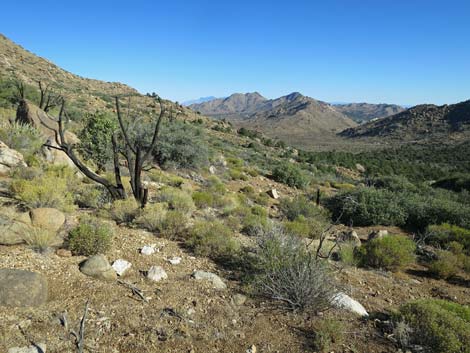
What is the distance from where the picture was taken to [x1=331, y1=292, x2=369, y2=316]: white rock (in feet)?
14.7

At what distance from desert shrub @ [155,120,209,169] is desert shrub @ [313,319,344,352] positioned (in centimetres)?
1167

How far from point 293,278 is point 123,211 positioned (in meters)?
4.00

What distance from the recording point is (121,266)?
4828 millimetres

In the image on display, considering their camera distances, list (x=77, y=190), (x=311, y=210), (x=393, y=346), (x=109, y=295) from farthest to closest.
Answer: (x=311, y=210) → (x=77, y=190) → (x=109, y=295) → (x=393, y=346)

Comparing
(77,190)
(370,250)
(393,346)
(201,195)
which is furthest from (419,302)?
(77,190)

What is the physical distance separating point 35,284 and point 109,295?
2.86ft

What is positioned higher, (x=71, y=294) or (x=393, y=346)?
(x=71, y=294)

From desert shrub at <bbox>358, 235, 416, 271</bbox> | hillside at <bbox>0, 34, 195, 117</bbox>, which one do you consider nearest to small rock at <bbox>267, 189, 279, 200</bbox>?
desert shrub at <bbox>358, 235, 416, 271</bbox>

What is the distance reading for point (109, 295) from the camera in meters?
4.14

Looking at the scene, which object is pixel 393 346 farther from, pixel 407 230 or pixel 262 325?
pixel 407 230

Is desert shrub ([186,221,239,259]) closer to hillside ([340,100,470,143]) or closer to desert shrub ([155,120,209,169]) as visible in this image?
desert shrub ([155,120,209,169])

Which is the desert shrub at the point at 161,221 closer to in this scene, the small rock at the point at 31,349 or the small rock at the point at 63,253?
the small rock at the point at 63,253

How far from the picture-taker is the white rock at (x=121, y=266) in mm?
4742

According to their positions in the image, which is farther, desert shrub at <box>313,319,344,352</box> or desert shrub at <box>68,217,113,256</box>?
desert shrub at <box>68,217,113,256</box>
